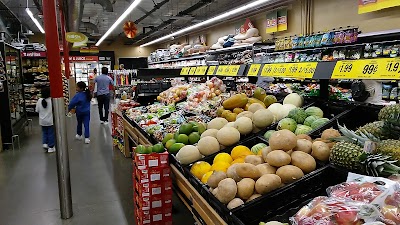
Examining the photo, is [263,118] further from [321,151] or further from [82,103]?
[82,103]

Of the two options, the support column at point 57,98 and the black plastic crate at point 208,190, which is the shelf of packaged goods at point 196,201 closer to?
the black plastic crate at point 208,190

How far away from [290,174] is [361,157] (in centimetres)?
37

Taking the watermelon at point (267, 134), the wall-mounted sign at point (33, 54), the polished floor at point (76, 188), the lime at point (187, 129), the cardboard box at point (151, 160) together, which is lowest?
the polished floor at point (76, 188)

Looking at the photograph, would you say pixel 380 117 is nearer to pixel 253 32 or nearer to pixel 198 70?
pixel 198 70

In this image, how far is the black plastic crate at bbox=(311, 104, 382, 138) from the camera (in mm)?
2443

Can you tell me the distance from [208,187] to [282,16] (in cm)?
865

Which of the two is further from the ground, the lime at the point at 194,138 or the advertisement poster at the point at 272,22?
the advertisement poster at the point at 272,22

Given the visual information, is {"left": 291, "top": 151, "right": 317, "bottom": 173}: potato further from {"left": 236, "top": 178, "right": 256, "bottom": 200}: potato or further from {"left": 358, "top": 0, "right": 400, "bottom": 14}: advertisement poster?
{"left": 358, "top": 0, "right": 400, "bottom": 14}: advertisement poster

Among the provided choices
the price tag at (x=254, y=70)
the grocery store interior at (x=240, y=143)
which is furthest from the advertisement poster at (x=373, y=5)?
the price tag at (x=254, y=70)

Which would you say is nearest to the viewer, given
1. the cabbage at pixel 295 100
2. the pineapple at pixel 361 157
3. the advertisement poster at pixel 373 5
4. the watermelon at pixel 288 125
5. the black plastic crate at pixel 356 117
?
the pineapple at pixel 361 157

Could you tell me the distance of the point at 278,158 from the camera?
1913 millimetres

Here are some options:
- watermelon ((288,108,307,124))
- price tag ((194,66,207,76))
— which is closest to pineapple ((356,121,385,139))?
watermelon ((288,108,307,124))

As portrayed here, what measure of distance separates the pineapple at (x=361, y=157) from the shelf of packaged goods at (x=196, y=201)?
70 cm

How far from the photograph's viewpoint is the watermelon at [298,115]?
2666mm
